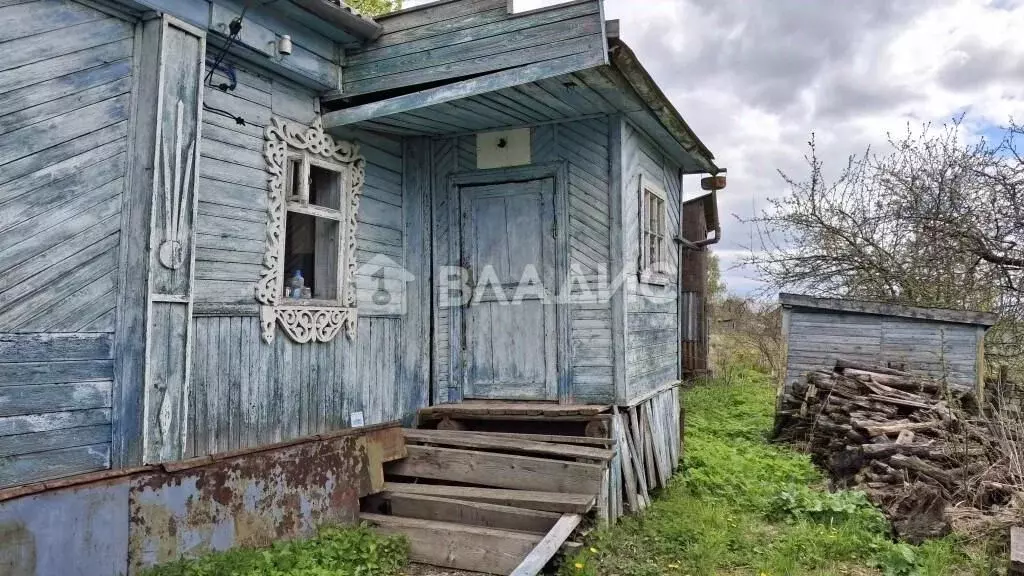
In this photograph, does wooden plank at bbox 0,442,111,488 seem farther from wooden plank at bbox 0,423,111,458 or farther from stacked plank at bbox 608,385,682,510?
stacked plank at bbox 608,385,682,510

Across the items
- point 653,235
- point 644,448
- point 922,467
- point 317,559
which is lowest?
point 317,559

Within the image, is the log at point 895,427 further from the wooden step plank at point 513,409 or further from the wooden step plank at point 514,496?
the wooden step plank at point 514,496

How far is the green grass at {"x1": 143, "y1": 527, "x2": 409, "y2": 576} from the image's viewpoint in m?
4.10

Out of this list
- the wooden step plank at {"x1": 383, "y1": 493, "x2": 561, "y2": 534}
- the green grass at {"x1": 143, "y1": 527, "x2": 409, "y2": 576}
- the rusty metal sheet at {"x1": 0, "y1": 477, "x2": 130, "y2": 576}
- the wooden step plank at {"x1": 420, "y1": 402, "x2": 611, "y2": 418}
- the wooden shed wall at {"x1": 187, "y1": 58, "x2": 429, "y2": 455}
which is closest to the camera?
the rusty metal sheet at {"x1": 0, "y1": 477, "x2": 130, "y2": 576}

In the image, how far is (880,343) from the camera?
9.59 m

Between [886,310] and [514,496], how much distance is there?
275 inches

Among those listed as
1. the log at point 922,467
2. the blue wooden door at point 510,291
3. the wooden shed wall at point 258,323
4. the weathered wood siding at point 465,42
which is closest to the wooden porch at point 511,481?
the blue wooden door at point 510,291

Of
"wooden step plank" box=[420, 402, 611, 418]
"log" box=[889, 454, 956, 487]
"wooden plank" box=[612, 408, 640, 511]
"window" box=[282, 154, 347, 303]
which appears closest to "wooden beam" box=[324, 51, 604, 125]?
"window" box=[282, 154, 347, 303]

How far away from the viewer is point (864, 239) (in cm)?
1216

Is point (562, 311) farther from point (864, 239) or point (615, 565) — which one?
point (864, 239)

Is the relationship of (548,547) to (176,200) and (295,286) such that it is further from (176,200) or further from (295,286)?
(176,200)

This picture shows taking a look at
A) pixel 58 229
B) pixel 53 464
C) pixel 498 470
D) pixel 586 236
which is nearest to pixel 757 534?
pixel 498 470

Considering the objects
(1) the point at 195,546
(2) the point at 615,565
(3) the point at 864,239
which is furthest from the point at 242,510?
(3) the point at 864,239

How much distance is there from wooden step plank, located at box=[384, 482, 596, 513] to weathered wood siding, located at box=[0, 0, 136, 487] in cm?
237
